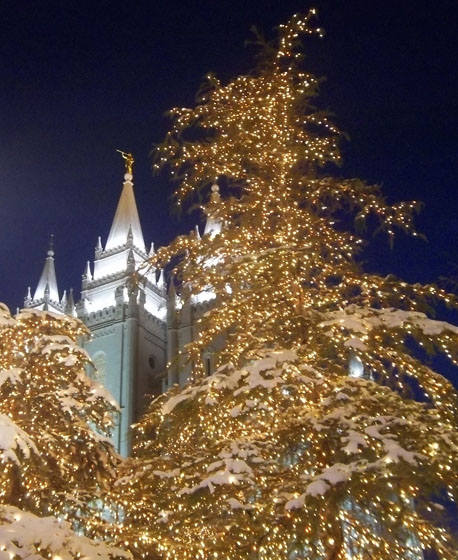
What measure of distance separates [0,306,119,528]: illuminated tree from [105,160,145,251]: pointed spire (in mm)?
36114

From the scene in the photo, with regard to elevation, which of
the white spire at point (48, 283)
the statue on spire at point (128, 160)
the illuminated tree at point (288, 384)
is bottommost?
the illuminated tree at point (288, 384)

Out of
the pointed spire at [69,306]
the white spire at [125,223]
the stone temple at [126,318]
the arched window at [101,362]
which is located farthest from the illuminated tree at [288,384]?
the white spire at [125,223]

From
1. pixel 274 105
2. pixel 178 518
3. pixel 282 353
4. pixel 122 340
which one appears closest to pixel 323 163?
pixel 274 105

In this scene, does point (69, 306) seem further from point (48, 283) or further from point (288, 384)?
point (288, 384)

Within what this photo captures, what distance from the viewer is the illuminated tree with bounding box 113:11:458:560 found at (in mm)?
6090

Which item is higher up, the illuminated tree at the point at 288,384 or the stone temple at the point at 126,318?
the stone temple at the point at 126,318

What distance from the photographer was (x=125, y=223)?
47406 millimetres

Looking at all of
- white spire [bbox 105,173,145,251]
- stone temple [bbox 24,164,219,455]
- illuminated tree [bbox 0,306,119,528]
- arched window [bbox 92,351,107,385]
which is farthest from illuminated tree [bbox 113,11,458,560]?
white spire [bbox 105,173,145,251]

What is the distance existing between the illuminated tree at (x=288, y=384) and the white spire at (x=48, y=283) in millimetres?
38814

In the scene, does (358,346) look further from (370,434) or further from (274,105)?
(274,105)

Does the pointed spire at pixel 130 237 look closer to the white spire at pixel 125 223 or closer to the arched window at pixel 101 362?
the white spire at pixel 125 223

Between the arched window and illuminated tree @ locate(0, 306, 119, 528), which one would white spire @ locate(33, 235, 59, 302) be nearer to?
the arched window

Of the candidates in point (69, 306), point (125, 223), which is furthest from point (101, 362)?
point (125, 223)

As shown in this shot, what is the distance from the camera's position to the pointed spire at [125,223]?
153 feet
